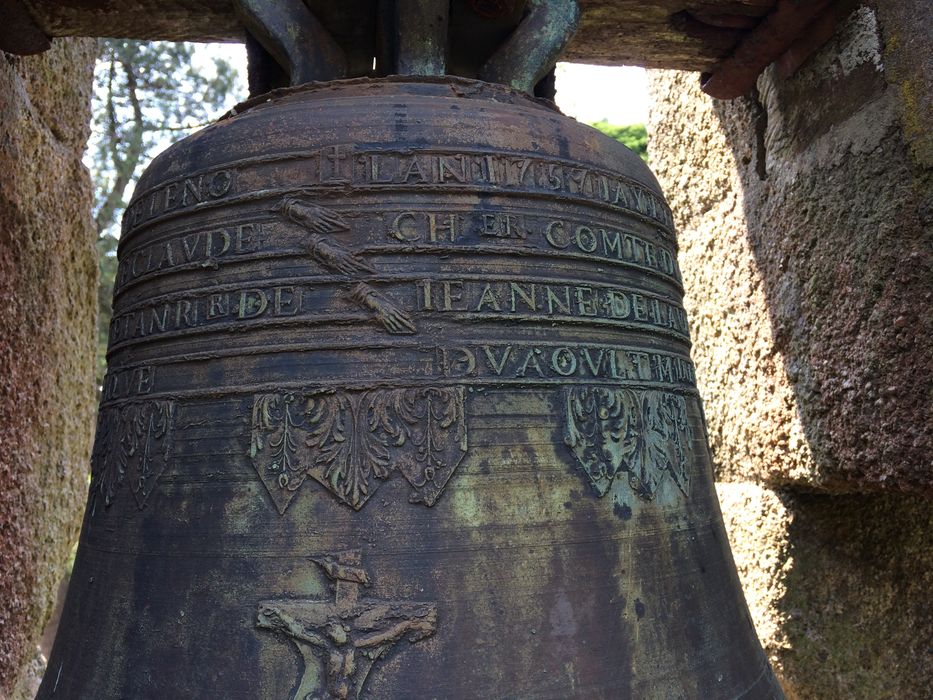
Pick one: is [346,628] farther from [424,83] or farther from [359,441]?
[424,83]

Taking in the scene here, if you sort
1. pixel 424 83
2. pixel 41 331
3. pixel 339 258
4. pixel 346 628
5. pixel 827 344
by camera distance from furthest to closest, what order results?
1. pixel 41 331
2. pixel 827 344
3. pixel 424 83
4. pixel 339 258
5. pixel 346 628

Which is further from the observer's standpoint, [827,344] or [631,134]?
[631,134]

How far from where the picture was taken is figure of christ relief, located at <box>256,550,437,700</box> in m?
0.88

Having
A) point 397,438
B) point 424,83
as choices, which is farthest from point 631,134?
point 397,438

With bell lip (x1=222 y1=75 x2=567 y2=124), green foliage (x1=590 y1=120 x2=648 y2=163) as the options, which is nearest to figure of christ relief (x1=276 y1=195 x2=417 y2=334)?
bell lip (x1=222 y1=75 x2=567 y2=124)

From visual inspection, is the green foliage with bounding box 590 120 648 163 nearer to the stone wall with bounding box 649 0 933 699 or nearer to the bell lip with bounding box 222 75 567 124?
the stone wall with bounding box 649 0 933 699

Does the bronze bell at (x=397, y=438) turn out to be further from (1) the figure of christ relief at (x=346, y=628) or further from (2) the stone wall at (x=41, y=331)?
(2) the stone wall at (x=41, y=331)

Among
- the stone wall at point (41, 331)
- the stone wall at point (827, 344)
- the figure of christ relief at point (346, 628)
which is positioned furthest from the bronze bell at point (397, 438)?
the stone wall at point (41, 331)

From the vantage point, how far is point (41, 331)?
5.98 ft

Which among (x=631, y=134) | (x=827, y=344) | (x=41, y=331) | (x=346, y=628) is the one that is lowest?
A: (x=346, y=628)

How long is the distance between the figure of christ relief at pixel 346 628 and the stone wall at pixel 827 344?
3.37 ft

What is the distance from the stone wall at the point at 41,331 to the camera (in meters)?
1.67

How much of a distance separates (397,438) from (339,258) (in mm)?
236

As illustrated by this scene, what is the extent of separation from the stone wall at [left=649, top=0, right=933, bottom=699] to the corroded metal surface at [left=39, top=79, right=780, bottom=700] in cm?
59
